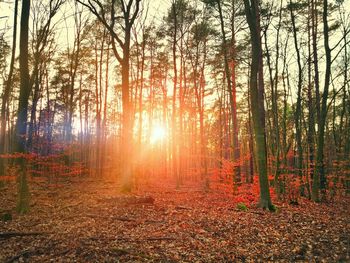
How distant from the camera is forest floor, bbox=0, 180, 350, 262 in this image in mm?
4977

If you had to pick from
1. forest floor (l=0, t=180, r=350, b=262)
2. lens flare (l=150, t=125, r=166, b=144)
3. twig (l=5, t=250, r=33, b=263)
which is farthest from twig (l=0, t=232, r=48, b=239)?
lens flare (l=150, t=125, r=166, b=144)

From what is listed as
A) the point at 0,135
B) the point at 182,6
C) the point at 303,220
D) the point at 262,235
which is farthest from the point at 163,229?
the point at 182,6

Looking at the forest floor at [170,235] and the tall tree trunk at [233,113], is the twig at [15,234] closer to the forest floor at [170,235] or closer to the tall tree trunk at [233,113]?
the forest floor at [170,235]

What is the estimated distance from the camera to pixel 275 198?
12.6 meters

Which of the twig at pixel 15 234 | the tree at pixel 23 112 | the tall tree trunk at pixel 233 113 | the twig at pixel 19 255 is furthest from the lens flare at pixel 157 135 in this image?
the twig at pixel 19 255

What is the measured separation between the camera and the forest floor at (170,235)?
4977 millimetres

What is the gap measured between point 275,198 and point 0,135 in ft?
57.1

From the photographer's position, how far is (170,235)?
623 cm

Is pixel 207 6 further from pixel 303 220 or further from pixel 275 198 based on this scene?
pixel 303 220

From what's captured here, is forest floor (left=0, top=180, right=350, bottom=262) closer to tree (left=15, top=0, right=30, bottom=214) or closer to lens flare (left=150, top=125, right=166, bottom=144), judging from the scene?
tree (left=15, top=0, right=30, bottom=214)

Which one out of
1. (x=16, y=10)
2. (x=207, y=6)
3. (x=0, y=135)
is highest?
(x=207, y=6)

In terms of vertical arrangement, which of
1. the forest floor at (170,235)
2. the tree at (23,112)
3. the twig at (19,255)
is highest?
the tree at (23,112)

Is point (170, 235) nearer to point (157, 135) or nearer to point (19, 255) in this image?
point (19, 255)

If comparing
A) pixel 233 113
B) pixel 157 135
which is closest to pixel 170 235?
pixel 233 113
